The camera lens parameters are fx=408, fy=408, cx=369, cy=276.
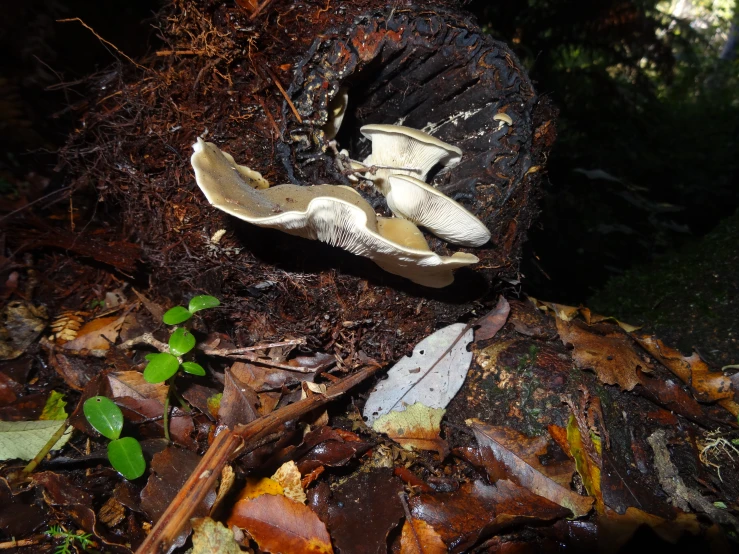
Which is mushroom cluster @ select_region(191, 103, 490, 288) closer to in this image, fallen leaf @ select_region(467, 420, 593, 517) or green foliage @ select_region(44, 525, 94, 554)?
fallen leaf @ select_region(467, 420, 593, 517)

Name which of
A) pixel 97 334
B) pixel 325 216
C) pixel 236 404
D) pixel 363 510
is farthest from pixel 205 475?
pixel 97 334

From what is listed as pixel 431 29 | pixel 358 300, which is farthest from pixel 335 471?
pixel 431 29

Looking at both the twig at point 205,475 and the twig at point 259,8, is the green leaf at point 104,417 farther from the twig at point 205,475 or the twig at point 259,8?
the twig at point 259,8

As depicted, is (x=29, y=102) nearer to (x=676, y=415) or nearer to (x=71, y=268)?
(x=71, y=268)

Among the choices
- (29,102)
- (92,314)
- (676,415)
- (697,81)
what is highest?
(697,81)

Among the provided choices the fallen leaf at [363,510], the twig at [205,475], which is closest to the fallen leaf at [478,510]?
the fallen leaf at [363,510]
